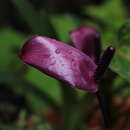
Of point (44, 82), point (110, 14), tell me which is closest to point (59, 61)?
point (44, 82)

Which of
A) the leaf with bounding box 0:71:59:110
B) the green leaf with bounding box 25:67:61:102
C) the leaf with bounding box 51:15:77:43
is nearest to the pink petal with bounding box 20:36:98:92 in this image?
the leaf with bounding box 0:71:59:110

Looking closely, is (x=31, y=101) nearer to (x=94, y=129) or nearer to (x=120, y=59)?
(x=94, y=129)

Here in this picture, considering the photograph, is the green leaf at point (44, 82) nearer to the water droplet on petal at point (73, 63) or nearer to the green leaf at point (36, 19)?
the green leaf at point (36, 19)

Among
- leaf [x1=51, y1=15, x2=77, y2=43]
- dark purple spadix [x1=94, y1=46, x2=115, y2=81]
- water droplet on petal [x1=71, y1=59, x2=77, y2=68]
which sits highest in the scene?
water droplet on petal [x1=71, y1=59, x2=77, y2=68]

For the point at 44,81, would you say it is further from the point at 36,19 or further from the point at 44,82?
the point at 36,19

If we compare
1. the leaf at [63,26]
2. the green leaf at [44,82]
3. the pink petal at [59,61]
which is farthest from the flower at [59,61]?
the leaf at [63,26]

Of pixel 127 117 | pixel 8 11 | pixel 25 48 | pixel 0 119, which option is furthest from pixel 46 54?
pixel 8 11

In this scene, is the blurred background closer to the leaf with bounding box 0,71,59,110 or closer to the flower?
the leaf with bounding box 0,71,59,110
